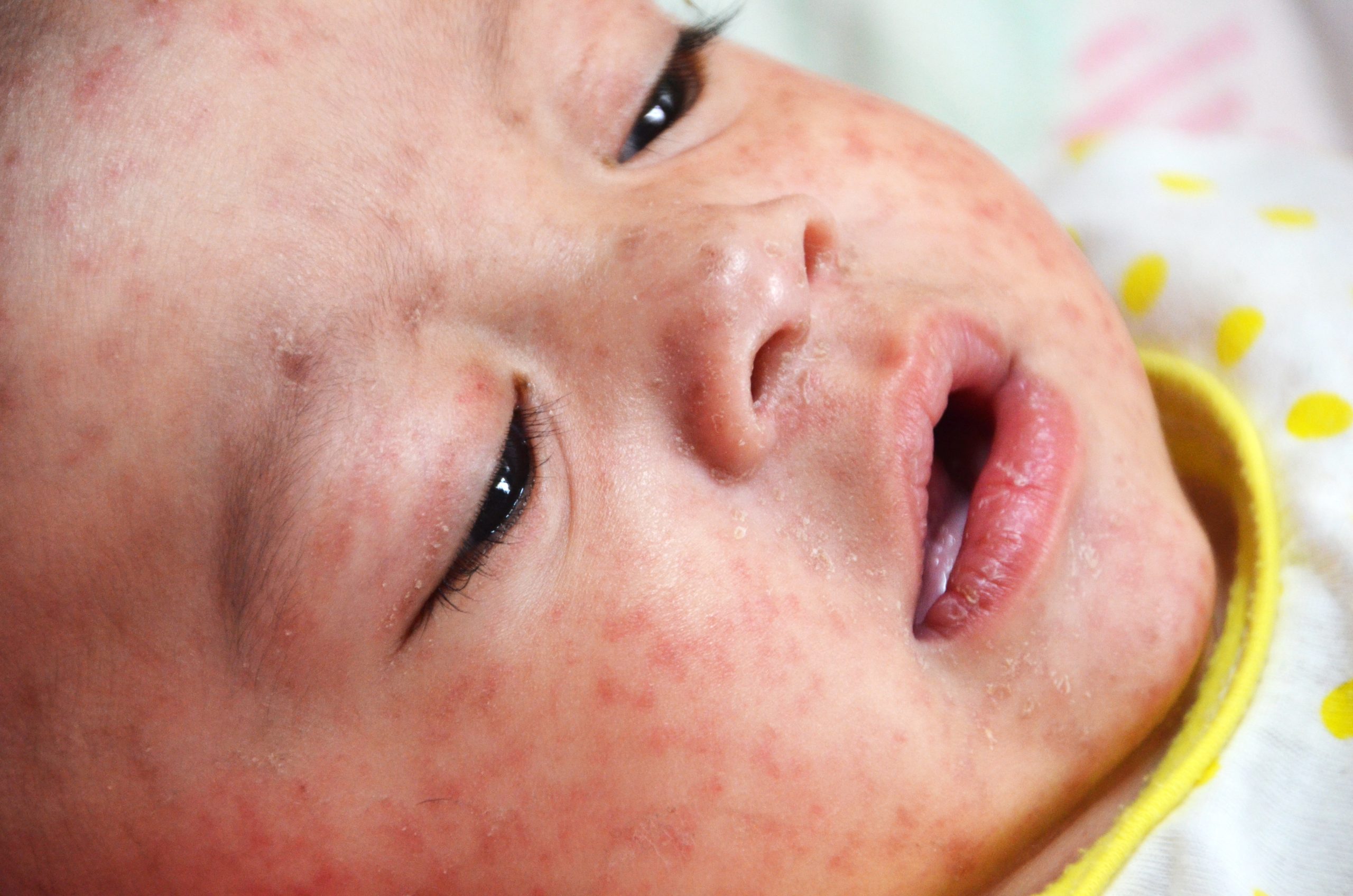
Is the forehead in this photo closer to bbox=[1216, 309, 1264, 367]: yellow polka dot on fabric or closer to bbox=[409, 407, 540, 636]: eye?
bbox=[409, 407, 540, 636]: eye

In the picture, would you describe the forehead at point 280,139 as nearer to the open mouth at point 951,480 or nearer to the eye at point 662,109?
the eye at point 662,109

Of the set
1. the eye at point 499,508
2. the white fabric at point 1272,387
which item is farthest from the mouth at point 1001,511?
the eye at point 499,508

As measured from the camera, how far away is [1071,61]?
2.00m

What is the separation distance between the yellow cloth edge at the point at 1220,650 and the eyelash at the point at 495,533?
558 millimetres

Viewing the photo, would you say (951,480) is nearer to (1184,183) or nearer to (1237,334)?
(1237,334)

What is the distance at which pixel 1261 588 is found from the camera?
1.15 m

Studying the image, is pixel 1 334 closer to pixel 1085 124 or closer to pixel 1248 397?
pixel 1248 397

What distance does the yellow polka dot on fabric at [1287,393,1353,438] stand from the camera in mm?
1223

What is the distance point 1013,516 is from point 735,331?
0.28 meters

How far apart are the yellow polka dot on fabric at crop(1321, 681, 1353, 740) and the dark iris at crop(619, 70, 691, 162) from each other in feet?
2.69

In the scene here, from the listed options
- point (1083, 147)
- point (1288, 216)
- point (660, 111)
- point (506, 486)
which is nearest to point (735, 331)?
point (506, 486)

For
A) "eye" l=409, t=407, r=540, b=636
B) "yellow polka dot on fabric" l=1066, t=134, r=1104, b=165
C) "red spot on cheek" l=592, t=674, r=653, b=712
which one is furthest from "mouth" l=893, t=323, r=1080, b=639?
"yellow polka dot on fabric" l=1066, t=134, r=1104, b=165

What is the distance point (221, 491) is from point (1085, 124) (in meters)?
1.66

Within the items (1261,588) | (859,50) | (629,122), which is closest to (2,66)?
(629,122)
